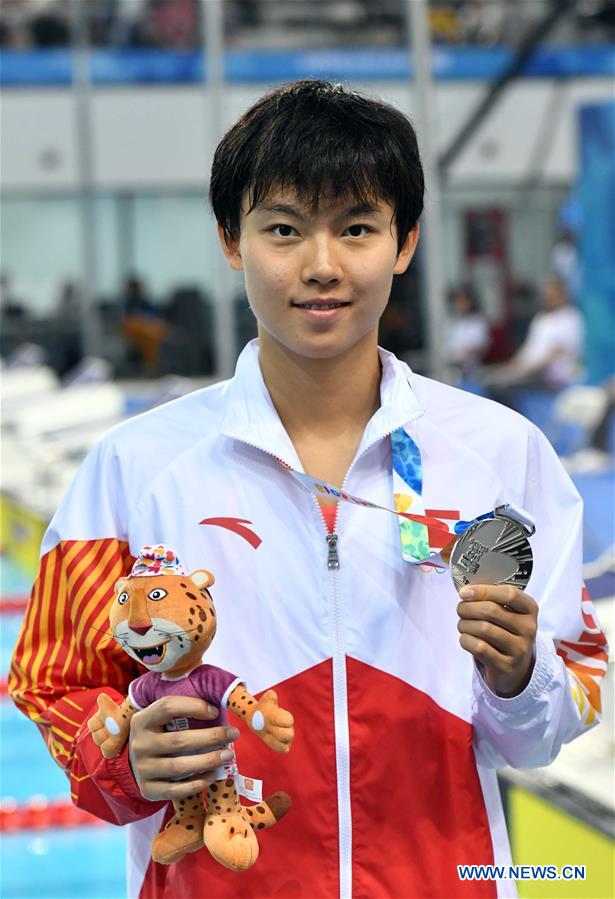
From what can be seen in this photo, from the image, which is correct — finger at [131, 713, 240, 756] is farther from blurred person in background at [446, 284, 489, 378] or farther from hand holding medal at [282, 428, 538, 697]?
blurred person in background at [446, 284, 489, 378]

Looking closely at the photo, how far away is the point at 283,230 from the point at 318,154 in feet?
0.27

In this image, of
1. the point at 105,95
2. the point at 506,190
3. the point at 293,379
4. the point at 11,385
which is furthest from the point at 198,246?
the point at 293,379

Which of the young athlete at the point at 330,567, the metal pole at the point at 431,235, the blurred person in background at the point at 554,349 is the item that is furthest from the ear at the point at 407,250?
the blurred person in background at the point at 554,349

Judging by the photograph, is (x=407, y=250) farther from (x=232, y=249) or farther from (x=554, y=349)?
(x=554, y=349)

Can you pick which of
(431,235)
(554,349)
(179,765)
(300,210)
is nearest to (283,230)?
(300,210)

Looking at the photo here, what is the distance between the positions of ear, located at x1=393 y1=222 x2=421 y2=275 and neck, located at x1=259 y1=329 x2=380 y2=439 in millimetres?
80

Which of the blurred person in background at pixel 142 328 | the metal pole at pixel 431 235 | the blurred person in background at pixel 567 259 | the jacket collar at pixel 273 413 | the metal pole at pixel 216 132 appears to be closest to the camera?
the jacket collar at pixel 273 413

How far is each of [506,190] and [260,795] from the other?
52.5ft

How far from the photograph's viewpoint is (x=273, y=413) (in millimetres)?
1370

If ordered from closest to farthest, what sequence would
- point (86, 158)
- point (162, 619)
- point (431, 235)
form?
point (162, 619), point (431, 235), point (86, 158)

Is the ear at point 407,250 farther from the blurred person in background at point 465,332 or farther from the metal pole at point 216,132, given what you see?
the blurred person in background at point 465,332

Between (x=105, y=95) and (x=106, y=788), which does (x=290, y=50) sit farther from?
(x=106, y=788)

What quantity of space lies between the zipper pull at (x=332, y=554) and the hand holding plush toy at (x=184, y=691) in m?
0.18

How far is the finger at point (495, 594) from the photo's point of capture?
1154mm
